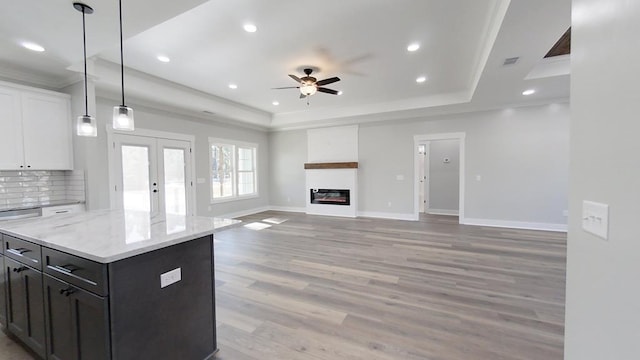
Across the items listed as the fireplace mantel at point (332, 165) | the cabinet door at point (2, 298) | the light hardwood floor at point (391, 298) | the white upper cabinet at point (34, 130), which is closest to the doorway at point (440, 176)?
the fireplace mantel at point (332, 165)

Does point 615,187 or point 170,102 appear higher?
point 170,102

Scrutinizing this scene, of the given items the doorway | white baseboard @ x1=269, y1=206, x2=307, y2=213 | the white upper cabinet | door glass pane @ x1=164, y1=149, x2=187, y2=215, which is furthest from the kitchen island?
the doorway

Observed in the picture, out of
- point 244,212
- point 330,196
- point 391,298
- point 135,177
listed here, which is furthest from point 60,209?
point 330,196

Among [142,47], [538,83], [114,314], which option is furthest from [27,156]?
[538,83]

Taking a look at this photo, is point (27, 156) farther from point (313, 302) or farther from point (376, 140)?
point (376, 140)

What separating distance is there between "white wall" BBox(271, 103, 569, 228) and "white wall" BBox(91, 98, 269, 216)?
3.69 m

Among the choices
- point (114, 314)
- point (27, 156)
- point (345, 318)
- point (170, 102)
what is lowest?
point (345, 318)

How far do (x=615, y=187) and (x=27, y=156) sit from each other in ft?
17.8

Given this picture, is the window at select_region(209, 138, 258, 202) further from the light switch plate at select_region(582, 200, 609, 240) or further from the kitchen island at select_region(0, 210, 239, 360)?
the light switch plate at select_region(582, 200, 609, 240)

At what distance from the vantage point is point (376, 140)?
22.9 feet

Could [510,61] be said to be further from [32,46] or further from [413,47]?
[32,46]

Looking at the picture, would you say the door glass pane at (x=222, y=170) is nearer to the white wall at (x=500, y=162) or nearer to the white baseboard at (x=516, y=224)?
the white wall at (x=500, y=162)

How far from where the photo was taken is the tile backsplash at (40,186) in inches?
131

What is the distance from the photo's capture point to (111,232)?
66.2 inches
